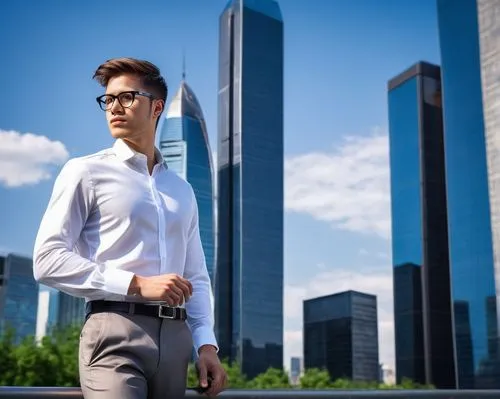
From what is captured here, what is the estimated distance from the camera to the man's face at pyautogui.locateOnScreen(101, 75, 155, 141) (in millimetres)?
2133

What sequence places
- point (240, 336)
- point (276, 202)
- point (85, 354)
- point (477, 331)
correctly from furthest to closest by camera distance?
point (276, 202), point (240, 336), point (477, 331), point (85, 354)

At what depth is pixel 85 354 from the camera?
73.6 inches

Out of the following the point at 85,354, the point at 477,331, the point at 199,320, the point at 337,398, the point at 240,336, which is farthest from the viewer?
the point at 240,336

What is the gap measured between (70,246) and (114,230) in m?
0.14

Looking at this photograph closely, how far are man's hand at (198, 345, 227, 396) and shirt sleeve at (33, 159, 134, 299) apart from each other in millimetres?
402

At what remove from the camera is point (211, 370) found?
2.16m

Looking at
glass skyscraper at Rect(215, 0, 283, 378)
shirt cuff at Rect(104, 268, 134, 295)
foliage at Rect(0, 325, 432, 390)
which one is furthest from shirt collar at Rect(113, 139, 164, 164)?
glass skyscraper at Rect(215, 0, 283, 378)

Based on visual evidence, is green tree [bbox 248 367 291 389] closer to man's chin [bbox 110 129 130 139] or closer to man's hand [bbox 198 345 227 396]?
man's hand [bbox 198 345 227 396]

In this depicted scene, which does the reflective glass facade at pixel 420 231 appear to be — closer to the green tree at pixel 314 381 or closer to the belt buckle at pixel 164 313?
the green tree at pixel 314 381

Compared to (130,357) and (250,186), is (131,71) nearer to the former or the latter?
(130,357)

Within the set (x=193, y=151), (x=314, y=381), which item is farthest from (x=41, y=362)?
(x=193, y=151)

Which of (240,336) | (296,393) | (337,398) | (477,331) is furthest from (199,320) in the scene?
(240,336)

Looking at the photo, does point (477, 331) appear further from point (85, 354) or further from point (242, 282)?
point (85, 354)

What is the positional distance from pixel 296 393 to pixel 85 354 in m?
1.06
